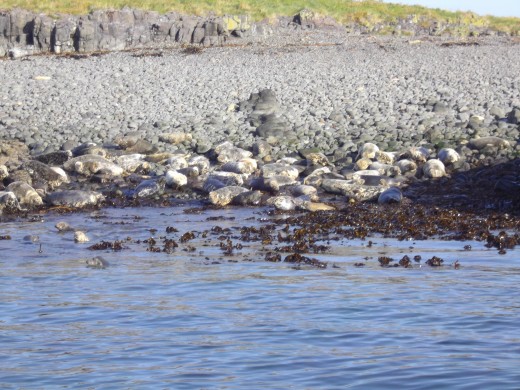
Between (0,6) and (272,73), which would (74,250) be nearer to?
(272,73)

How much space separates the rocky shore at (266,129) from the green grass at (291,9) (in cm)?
805

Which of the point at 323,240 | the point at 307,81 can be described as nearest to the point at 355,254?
the point at 323,240

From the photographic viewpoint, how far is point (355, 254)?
336 inches

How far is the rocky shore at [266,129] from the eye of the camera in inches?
455

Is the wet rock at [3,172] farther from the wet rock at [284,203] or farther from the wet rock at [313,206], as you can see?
the wet rock at [313,206]

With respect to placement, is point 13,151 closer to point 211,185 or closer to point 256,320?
point 211,185

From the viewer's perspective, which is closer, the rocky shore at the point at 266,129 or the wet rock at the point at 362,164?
the rocky shore at the point at 266,129

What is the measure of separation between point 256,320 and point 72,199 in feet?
18.6

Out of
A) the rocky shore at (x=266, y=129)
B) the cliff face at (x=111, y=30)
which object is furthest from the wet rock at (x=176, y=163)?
the cliff face at (x=111, y=30)

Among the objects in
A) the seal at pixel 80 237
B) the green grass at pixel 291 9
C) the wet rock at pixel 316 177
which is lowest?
the seal at pixel 80 237

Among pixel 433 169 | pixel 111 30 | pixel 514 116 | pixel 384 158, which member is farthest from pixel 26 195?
pixel 111 30

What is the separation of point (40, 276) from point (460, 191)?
555cm

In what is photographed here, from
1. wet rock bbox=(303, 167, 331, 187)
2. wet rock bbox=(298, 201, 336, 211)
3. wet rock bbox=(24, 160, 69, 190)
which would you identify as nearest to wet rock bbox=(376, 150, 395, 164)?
wet rock bbox=(303, 167, 331, 187)

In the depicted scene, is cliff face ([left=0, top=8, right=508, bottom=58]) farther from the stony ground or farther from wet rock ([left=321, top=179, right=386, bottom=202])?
wet rock ([left=321, top=179, right=386, bottom=202])
